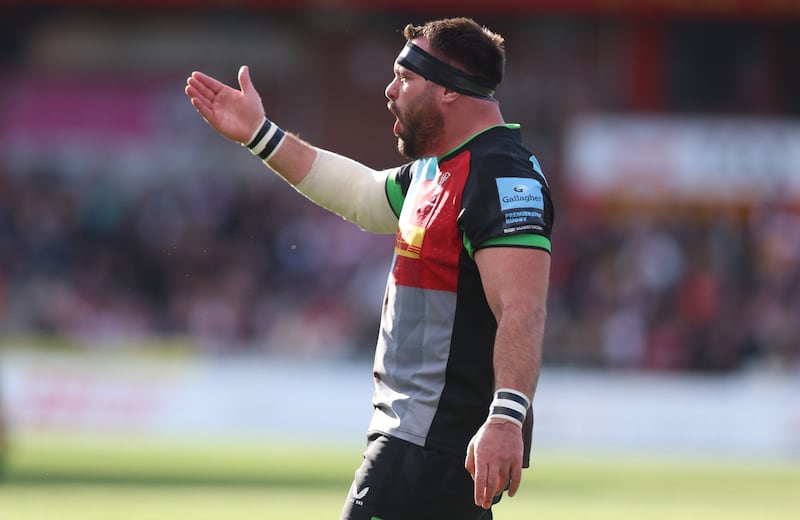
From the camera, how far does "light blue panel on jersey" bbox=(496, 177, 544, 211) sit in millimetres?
4973

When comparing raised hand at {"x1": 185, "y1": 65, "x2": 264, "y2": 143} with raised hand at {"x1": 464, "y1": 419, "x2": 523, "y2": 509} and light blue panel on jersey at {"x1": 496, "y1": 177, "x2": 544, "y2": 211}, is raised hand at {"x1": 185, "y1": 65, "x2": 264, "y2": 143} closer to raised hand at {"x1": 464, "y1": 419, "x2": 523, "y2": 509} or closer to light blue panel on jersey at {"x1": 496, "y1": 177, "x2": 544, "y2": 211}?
light blue panel on jersey at {"x1": 496, "y1": 177, "x2": 544, "y2": 211}

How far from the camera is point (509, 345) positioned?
15.9 feet

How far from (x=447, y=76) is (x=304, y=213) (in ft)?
60.5

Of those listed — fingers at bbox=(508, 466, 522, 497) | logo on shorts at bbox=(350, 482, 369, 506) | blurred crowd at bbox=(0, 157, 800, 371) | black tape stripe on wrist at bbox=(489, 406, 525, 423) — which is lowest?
logo on shorts at bbox=(350, 482, 369, 506)

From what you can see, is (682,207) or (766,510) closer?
(766,510)

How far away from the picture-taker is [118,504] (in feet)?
40.7

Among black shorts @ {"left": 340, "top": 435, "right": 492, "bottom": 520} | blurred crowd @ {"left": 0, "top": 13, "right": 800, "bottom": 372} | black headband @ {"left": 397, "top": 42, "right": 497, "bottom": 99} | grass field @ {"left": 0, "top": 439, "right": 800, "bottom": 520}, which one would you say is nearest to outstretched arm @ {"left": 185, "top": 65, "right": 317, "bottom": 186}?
black headband @ {"left": 397, "top": 42, "right": 497, "bottom": 99}

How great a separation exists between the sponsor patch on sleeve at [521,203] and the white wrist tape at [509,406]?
0.52 m

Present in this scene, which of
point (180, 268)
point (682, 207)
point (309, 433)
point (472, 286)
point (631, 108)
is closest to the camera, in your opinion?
point (472, 286)

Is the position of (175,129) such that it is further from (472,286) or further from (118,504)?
(472,286)

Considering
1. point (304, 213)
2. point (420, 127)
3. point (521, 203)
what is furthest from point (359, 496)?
point (304, 213)

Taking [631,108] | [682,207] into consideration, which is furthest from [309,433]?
[631,108]

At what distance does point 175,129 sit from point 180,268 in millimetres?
4618

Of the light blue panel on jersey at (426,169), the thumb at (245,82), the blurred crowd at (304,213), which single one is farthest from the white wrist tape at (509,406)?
the blurred crowd at (304,213)
